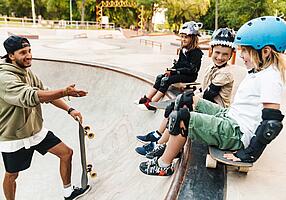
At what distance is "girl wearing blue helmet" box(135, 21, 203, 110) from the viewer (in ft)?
14.0

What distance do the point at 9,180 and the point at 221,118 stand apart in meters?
2.28

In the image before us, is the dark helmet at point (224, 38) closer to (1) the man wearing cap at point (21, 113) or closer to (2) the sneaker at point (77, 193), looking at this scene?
(1) the man wearing cap at point (21, 113)

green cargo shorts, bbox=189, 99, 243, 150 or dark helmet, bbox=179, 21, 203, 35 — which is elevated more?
dark helmet, bbox=179, 21, 203, 35

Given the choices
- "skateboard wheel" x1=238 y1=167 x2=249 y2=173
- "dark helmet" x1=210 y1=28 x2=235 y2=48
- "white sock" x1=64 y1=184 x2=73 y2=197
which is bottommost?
"white sock" x1=64 y1=184 x2=73 y2=197

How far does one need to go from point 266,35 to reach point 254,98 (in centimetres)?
47

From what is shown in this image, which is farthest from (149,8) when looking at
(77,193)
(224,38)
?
(77,193)

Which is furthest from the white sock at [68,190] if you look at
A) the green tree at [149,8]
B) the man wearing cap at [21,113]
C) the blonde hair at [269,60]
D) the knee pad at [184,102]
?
the green tree at [149,8]

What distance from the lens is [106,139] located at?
5242mm

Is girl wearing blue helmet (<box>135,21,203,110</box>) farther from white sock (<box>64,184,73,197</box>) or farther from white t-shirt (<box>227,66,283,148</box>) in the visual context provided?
white t-shirt (<box>227,66,283,148</box>)

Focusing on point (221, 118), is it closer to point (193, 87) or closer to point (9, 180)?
point (9, 180)

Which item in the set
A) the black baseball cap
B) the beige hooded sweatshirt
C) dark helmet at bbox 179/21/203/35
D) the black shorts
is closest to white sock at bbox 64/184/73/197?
the black shorts

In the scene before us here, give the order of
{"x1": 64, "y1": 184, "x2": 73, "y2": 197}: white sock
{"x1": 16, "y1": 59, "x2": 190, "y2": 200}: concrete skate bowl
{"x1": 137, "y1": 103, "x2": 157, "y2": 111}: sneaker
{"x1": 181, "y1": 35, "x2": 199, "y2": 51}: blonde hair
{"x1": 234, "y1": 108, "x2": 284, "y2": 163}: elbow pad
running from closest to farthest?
{"x1": 234, "y1": 108, "x2": 284, "y2": 163}: elbow pad < {"x1": 16, "y1": 59, "x2": 190, "y2": 200}: concrete skate bowl < {"x1": 64, "y1": 184, "x2": 73, "y2": 197}: white sock < {"x1": 181, "y1": 35, "x2": 199, "y2": 51}: blonde hair < {"x1": 137, "y1": 103, "x2": 157, "y2": 111}: sneaker

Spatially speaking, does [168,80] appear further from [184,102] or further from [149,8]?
[149,8]

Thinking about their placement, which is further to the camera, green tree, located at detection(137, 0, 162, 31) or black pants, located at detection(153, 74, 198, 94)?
green tree, located at detection(137, 0, 162, 31)
